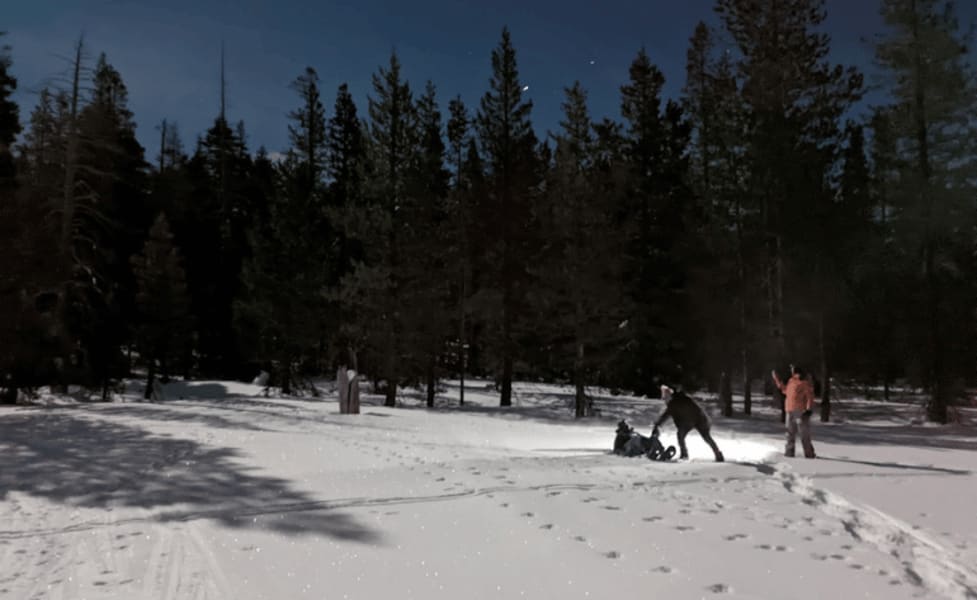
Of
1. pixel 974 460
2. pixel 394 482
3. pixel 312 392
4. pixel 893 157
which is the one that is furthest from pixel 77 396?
pixel 893 157

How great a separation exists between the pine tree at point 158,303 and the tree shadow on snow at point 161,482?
16.4m

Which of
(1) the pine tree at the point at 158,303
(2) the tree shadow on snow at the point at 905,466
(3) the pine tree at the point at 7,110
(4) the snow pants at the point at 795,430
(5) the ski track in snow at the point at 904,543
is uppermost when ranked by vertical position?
(3) the pine tree at the point at 7,110

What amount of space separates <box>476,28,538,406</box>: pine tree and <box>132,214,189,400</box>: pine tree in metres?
14.4

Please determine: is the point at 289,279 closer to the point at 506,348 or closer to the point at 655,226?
the point at 506,348

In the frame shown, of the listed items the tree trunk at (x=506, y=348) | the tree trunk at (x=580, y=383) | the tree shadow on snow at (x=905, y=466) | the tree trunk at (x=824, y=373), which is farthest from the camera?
the tree trunk at (x=506, y=348)

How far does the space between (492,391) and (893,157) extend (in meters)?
20.5

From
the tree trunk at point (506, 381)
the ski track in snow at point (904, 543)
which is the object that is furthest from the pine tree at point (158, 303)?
the ski track in snow at point (904, 543)

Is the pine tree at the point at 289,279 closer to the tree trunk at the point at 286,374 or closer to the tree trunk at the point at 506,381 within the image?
the tree trunk at the point at 286,374

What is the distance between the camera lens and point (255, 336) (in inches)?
1152

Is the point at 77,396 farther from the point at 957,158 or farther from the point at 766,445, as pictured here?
the point at 957,158

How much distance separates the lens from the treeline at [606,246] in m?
22.9

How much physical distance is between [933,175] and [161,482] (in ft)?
86.6

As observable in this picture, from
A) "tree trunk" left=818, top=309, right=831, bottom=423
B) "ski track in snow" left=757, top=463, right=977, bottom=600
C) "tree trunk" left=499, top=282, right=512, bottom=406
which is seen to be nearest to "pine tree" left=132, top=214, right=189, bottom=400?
"tree trunk" left=499, top=282, right=512, bottom=406

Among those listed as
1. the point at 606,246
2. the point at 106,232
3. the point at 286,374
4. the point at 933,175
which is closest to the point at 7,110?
the point at 106,232
